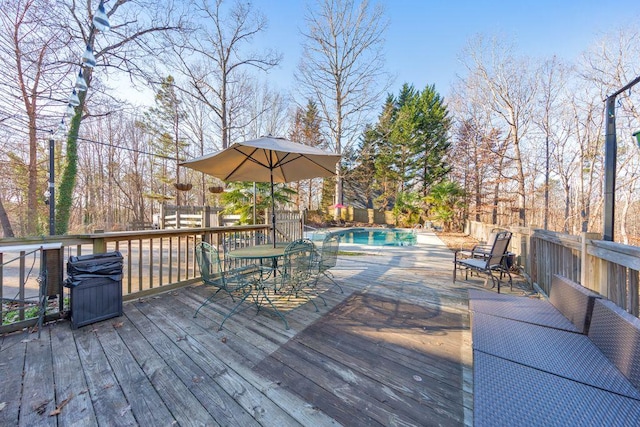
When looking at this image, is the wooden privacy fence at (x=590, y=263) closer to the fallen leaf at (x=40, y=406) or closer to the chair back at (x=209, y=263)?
the chair back at (x=209, y=263)

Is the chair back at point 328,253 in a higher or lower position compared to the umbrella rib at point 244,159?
lower

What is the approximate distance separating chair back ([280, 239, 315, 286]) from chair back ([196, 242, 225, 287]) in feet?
2.26

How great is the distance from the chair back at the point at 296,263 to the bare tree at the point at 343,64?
14.1 m

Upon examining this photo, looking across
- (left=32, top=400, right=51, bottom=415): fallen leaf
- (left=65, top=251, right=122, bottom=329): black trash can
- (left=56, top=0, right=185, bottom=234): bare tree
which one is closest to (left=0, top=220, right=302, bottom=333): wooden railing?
(left=65, top=251, right=122, bottom=329): black trash can

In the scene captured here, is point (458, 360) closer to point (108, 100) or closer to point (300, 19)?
point (108, 100)

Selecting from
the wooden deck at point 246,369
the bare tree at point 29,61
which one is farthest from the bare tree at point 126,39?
the wooden deck at point 246,369

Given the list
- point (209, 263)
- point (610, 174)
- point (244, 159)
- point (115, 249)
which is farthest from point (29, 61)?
point (610, 174)

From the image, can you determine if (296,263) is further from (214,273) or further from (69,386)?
(69,386)

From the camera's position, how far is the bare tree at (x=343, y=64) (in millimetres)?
13852

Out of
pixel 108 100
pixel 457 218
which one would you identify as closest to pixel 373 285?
pixel 108 100

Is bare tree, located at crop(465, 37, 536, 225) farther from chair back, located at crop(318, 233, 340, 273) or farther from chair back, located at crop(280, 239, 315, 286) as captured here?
chair back, located at crop(280, 239, 315, 286)

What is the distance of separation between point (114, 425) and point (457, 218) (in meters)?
16.5

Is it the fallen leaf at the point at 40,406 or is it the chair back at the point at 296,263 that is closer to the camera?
the fallen leaf at the point at 40,406

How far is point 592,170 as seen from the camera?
38.0 feet
